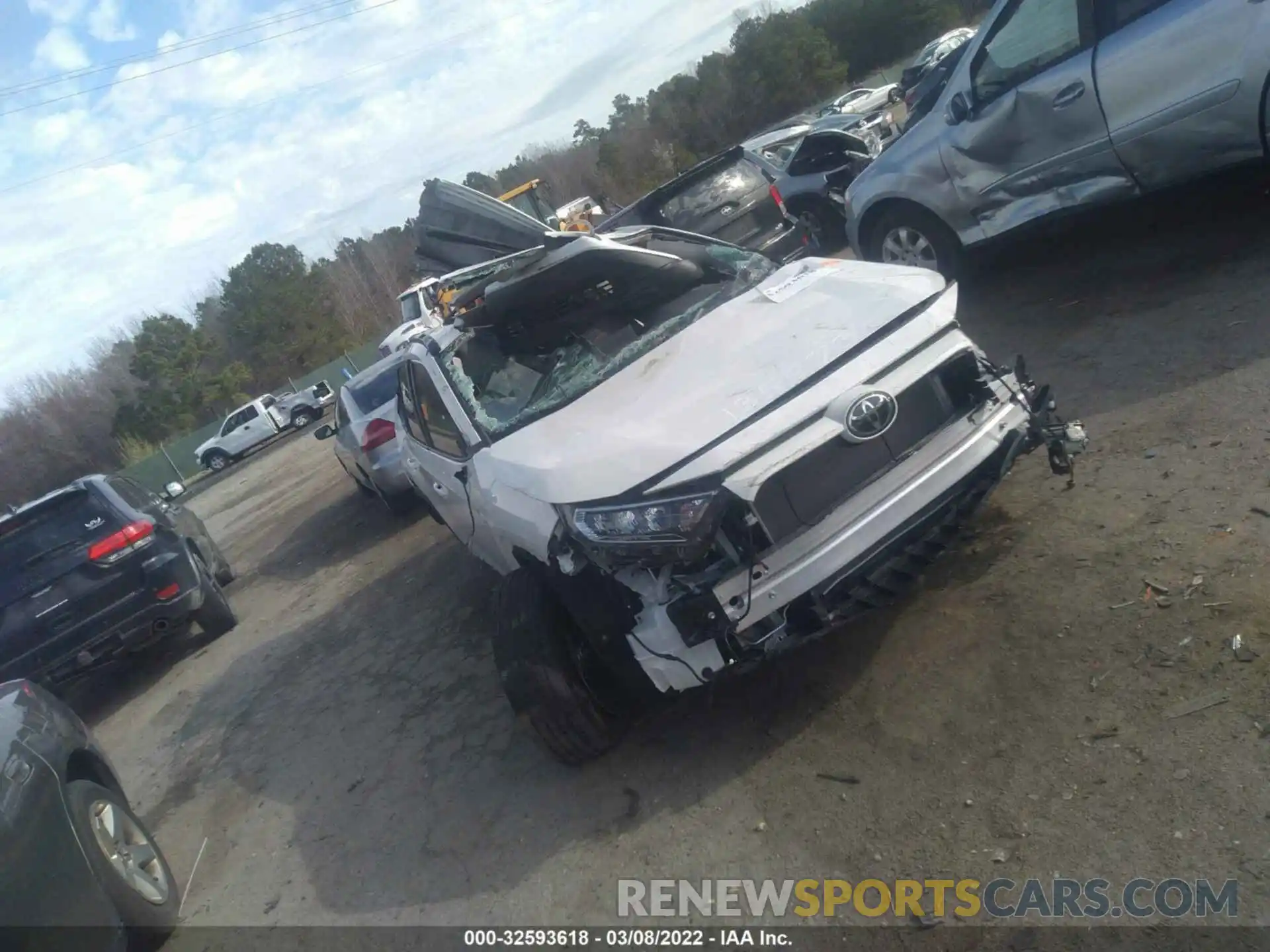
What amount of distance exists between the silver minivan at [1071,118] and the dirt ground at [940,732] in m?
0.69

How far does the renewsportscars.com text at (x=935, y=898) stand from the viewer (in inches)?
99.6

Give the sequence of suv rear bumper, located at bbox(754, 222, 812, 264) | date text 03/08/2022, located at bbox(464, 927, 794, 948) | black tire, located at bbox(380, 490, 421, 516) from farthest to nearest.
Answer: black tire, located at bbox(380, 490, 421, 516)
suv rear bumper, located at bbox(754, 222, 812, 264)
date text 03/08/2022, located at bbox(464, 927, 794, 948)

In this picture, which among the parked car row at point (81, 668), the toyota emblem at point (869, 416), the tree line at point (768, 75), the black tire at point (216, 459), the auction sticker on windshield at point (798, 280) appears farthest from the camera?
the tree line at point (768, 75)

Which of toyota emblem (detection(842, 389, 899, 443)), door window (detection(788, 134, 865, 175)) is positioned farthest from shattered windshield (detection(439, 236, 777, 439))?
door window (detection(788, 134, 865, 175))

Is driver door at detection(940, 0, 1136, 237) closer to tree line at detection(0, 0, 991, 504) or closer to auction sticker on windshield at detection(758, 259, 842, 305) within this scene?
auction sticker on windshield at detection(758, 259, 842, 305)

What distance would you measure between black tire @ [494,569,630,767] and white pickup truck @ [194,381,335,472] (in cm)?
3127

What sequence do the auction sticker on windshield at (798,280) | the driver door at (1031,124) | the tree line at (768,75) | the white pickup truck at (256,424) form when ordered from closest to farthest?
the auction sticker on windshield at (798,280), the driver door at (1031,124), the white pickup truck at (256,424), the tree line at (768,75)

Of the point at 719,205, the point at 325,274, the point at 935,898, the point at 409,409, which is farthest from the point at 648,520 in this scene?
the point at 325,274

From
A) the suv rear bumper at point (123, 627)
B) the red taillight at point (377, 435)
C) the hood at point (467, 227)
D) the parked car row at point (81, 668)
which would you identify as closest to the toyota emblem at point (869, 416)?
the hood at point (467, 227)

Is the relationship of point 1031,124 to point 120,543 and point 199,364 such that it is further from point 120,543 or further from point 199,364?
Result: point 199,364

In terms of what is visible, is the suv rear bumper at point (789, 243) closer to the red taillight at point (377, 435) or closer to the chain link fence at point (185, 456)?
the red taillight at point (377, 435)

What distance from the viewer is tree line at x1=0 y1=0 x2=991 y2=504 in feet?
171

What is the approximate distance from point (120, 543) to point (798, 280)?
211 inches

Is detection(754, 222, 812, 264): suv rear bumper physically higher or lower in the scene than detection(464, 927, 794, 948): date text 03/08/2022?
higher
